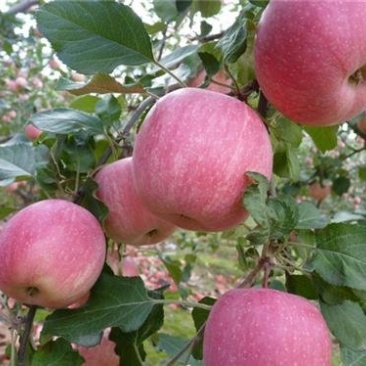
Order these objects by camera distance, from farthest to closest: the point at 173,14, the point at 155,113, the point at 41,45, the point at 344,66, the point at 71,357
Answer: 1. the point at 41,45
2. the point at 173,14
3. the point at 71,357
4. the point at 155,113
5. the point at 344,66

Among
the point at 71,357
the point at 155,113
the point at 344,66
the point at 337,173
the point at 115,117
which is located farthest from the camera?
the point at 337,173

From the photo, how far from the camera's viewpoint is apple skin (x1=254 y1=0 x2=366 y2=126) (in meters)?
0.72

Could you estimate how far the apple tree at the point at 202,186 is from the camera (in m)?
0.74

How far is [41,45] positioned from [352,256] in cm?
319

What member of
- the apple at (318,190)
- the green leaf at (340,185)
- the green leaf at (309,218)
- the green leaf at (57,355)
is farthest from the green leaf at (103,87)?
the apple at (318,190)

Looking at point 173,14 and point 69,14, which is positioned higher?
point 69,14

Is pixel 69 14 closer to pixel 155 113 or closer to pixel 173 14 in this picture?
pixel 155 113

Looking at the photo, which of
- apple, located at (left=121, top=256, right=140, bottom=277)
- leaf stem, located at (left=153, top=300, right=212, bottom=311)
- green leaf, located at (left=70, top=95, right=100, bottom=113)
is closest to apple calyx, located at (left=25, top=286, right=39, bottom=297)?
leaf stem, located at (left=153, top=300, right=212, bottom=311)

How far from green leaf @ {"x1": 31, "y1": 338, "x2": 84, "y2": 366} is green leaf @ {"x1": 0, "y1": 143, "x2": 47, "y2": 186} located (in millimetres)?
320

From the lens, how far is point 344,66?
74cm

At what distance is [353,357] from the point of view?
1050 millimetres

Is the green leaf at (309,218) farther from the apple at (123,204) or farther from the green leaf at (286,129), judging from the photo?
the apple at (123,204)

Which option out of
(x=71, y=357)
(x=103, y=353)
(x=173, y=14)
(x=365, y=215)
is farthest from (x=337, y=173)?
(x=71, y=357)

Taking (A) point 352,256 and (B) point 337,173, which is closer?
(A) point 352,256
